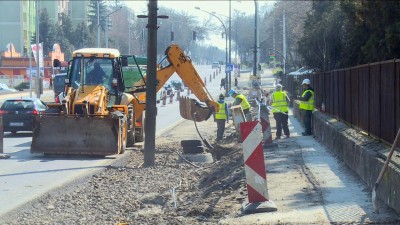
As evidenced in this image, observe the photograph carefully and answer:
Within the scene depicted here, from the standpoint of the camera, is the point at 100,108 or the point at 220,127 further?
the point at 220,127

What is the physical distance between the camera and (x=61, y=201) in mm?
12773

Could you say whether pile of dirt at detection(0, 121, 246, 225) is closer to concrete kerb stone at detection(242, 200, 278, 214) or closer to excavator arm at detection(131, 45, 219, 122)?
concrete kerb stone at detection(242, 200, 278, 214)

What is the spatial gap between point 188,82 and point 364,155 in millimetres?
12662

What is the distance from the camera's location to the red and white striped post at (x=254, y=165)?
10.6 meters

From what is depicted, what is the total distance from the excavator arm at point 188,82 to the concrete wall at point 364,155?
5.23 metres

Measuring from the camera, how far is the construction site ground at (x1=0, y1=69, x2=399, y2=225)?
1007 centimetres

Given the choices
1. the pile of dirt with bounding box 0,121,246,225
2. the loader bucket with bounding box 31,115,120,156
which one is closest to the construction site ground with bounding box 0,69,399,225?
the pile of dirt with bounding box 0,121,246,225

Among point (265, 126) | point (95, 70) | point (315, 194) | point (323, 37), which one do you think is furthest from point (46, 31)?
point (315, 194)

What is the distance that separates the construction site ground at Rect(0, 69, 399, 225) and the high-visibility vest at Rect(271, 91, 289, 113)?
188 inches

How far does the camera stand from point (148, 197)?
42.4ft

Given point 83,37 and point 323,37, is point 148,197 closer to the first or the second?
point 323,37

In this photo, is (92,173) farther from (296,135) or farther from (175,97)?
(175,97)

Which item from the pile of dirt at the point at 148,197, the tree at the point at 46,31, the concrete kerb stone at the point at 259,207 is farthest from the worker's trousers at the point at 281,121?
the tree at the point at 46,31

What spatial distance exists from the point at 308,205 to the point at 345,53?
17969 millimetres
